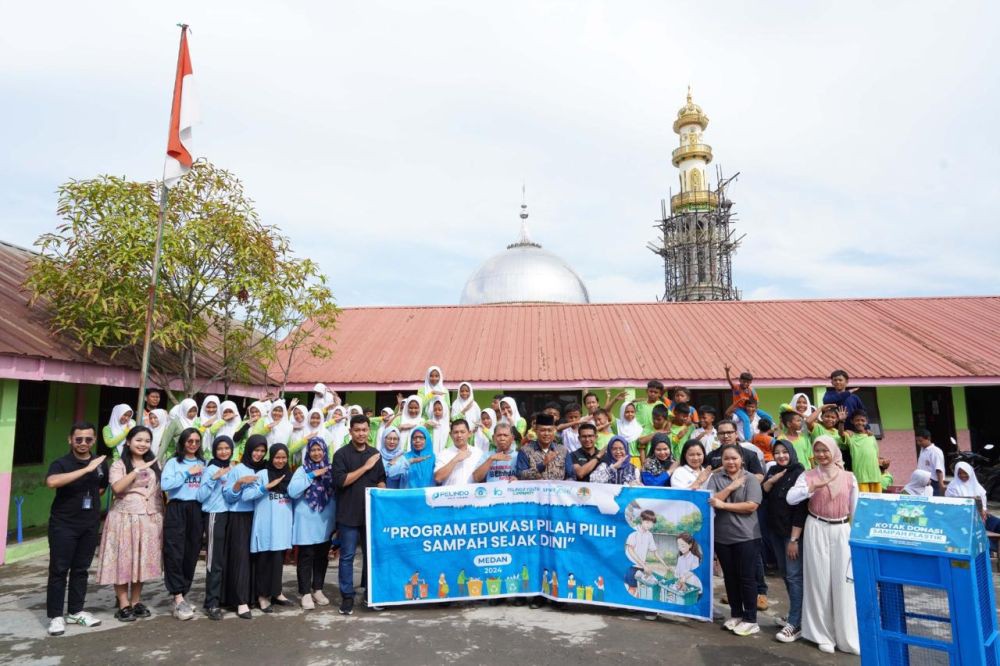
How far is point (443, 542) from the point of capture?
547 centimetres

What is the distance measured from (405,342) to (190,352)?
5.80 metres

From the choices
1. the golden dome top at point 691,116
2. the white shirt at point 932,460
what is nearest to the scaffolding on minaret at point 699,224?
the golden dome top at point 691,116

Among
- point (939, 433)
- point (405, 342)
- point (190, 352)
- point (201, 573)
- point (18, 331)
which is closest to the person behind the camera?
point (201, 573)

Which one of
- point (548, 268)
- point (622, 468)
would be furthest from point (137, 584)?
point (548, 268)

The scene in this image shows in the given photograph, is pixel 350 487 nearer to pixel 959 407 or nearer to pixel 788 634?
pixel 788 634

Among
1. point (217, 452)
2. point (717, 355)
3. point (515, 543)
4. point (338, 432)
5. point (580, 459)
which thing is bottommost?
point (515, 543)

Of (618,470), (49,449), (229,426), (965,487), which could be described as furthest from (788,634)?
(49,449)

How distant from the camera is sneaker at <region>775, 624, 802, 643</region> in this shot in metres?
4.66

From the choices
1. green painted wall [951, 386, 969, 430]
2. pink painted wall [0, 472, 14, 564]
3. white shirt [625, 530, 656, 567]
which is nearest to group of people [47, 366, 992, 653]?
white shirt [625, 530, 656, 567]

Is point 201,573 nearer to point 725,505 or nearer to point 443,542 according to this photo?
point 443,542

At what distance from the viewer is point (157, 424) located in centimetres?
744

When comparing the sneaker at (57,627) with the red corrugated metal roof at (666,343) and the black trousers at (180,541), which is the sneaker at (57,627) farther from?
the red corrugated metal roof at (666,343)

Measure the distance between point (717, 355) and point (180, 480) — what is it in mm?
11202

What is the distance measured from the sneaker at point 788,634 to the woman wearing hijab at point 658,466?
1407 mm
